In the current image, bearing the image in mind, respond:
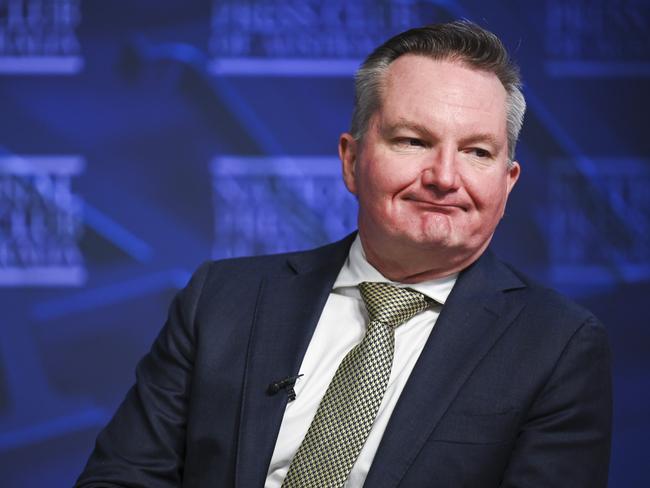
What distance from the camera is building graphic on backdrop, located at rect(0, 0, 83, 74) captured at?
11.5ft

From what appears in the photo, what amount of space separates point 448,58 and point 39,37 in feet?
6.35

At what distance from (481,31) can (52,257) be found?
1.94 m

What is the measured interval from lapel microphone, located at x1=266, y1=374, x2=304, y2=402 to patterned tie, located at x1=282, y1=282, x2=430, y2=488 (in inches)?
2.7

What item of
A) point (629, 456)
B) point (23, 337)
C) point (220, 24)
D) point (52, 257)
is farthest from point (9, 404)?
point (629, 456)

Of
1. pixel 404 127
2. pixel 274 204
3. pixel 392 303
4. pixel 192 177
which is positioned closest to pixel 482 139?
pixel 404 127

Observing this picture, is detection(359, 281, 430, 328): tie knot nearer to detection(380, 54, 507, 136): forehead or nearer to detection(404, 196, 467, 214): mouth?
detection(404, 196, 467, 214): mouth

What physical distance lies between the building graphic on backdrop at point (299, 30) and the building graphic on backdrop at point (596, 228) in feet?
2.59

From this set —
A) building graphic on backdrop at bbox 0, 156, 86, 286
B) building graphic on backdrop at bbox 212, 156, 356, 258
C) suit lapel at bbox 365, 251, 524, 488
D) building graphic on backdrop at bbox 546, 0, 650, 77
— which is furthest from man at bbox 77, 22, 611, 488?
building graphic on backdrop at bbox 546, 0, 650, 77

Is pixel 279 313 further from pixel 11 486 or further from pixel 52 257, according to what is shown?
pixel 11 486

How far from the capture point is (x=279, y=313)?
2.25m

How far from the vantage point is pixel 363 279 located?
2.24 m

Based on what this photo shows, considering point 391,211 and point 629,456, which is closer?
point 391,211

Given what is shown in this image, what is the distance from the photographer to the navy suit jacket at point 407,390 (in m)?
1.96

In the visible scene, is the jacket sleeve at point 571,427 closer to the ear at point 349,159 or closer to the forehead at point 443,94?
the forehead at point 443,94
